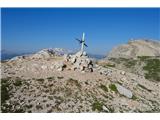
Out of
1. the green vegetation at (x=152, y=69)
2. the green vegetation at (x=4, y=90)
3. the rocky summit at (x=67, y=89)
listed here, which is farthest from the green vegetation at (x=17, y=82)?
the green vegetation at (x=152, y=69)

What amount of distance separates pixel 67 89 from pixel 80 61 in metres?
7.33

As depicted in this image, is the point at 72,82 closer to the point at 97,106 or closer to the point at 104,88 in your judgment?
the point at 104,88

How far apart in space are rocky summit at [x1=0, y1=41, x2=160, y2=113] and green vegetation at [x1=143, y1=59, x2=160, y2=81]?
8734 cm

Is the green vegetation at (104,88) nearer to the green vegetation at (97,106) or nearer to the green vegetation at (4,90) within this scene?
the green vegetation at (97,106)

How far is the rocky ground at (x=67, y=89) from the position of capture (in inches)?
1073

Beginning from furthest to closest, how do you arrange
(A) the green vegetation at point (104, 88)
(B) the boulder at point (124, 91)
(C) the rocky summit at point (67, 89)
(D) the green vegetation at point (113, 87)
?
(D) the green vegetation at point (113, 87) → (B) the boulder at point (124, 91) → (A) the green vegetation at point (104, 88) → (C) the rocky summit at point (67, 89)

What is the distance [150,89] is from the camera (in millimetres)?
41562

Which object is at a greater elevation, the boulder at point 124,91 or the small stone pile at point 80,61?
the small stone pile at point 80,61

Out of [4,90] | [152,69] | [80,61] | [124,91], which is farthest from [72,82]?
[152,69]

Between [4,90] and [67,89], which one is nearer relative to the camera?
[4,90]

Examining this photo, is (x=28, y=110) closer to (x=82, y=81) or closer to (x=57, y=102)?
(x=57, y=102)

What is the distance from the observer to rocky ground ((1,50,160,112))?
2725 cm

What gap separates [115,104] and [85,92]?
3.81 metres

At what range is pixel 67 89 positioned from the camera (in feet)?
102
